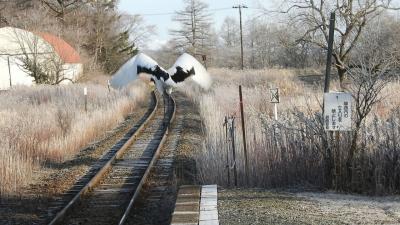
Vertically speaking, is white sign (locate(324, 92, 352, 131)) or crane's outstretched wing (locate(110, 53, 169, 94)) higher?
crane's outstretched wing (locate(110, 53, 169, 94))

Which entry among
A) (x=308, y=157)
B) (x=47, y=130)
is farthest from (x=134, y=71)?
(x=47, y=130)

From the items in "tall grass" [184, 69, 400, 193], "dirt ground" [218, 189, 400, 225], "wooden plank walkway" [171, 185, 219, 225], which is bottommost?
"dirt ground" [218, 189, 400, 225]

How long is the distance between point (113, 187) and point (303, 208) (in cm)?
435

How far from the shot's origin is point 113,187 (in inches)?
361

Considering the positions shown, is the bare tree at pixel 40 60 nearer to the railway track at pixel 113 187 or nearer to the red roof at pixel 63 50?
the red roof at pixel 63 50

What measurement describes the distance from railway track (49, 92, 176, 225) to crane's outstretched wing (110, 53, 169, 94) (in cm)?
172

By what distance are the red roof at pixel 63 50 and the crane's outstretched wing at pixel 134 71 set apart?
2783cm

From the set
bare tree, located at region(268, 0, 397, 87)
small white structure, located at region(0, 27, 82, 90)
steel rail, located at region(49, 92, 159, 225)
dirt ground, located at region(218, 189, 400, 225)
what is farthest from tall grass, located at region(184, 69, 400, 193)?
small white structure, located at region(0, 27, 82, 90)

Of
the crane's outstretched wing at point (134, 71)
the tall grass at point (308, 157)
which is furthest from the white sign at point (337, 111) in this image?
the crane's outstretched wing at point (134, 71)

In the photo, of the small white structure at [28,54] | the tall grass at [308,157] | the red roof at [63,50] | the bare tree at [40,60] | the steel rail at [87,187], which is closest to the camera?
the tall grass at [308,157]

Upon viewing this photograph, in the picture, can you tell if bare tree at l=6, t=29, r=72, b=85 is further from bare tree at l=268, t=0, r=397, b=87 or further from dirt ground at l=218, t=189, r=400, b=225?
dirt ground at l=218, t=189, r=400, b=225

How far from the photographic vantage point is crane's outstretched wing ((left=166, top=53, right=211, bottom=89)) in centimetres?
886

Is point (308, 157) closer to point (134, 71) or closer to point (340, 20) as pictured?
point (134, 71)

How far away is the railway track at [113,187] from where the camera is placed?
728 cm
